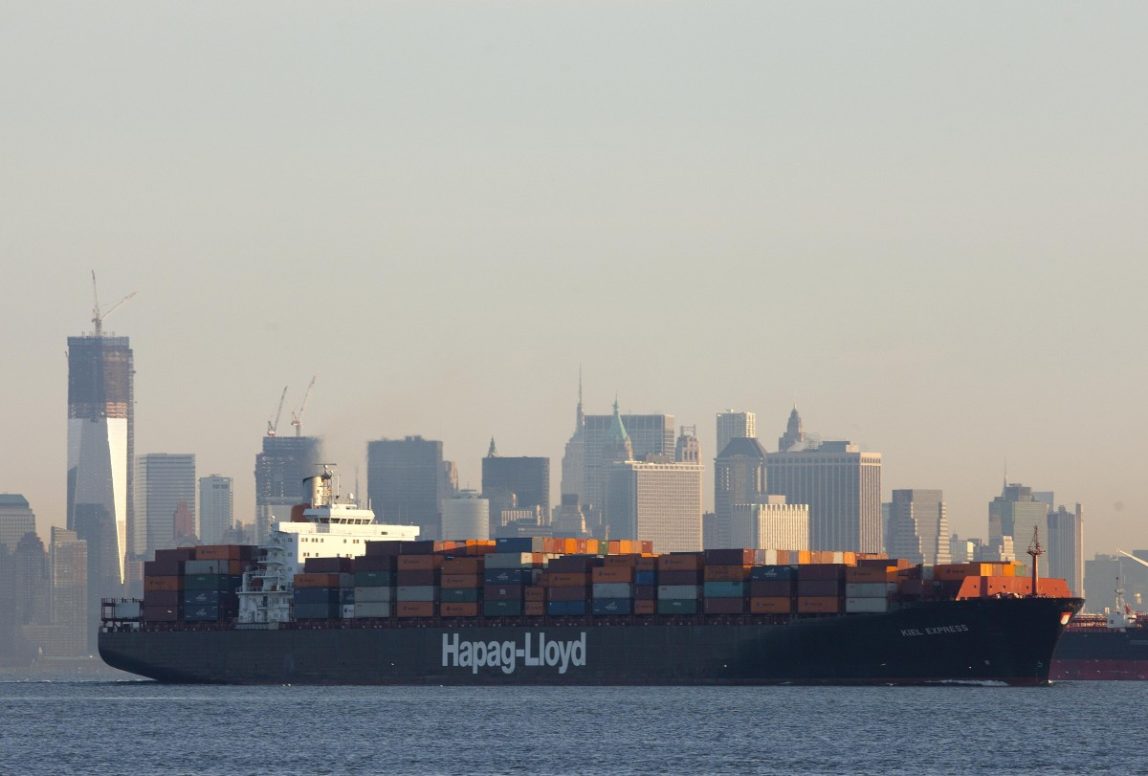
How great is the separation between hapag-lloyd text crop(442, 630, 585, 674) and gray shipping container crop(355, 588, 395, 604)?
13.2 feet

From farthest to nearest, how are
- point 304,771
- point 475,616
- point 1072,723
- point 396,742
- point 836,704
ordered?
point 475,616, point 836,704, point 1072,723, point 396,742, point 304,771

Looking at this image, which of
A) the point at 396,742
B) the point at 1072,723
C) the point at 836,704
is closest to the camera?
the point at 396,742

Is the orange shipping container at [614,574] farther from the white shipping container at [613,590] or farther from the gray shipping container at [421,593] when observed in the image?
the gray shipping container at [421,593]

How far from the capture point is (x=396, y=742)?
284 ft

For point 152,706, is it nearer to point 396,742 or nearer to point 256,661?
point 256,661

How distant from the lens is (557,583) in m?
119

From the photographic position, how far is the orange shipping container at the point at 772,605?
373 ft

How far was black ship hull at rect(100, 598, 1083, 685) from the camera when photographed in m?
110

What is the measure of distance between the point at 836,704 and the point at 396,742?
26.5 metres

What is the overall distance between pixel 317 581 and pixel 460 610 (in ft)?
31.4

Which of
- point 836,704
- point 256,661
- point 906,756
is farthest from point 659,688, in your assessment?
point 906,756

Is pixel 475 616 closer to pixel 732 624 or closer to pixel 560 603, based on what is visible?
pixel 560 603

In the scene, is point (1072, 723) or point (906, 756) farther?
point (1072, 723)

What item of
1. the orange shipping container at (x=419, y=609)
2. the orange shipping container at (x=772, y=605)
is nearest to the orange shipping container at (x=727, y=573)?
the orange shipping container at (x=772, y=605)
